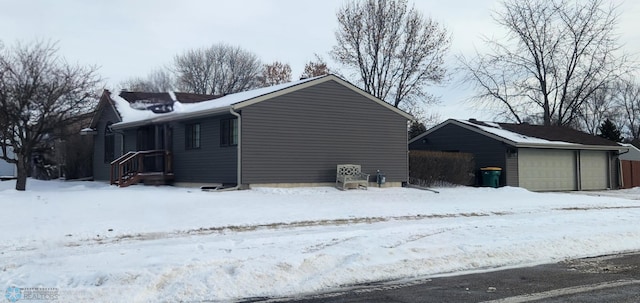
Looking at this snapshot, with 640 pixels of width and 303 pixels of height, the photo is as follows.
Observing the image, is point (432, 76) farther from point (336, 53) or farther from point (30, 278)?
point (30, 278)

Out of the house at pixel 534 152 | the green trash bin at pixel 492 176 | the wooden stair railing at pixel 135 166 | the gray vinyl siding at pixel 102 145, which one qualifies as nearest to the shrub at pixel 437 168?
the green trash bin at pixel 492 176

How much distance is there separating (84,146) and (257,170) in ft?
50.5

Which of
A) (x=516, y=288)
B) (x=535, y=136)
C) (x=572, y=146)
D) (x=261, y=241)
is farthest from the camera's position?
(x=535, y=136)

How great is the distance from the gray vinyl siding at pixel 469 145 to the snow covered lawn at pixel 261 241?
9514 mm

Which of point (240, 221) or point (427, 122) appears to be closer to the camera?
point (240, 221)

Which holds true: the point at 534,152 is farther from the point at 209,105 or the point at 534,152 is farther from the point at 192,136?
the point at 192,136

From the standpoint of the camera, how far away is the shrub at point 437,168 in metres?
25.1

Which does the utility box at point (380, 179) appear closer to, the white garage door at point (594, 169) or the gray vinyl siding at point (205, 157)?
the gray vinyl siding at point (205, 157)

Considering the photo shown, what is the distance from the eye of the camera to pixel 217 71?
179ft

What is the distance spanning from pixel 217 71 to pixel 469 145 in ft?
103

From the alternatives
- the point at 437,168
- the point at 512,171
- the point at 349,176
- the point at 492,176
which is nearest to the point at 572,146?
the point at 512,171

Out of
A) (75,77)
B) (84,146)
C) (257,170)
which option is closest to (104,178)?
(84,146)

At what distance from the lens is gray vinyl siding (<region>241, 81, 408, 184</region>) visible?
19.9 meters

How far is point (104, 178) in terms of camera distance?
92.4ft
